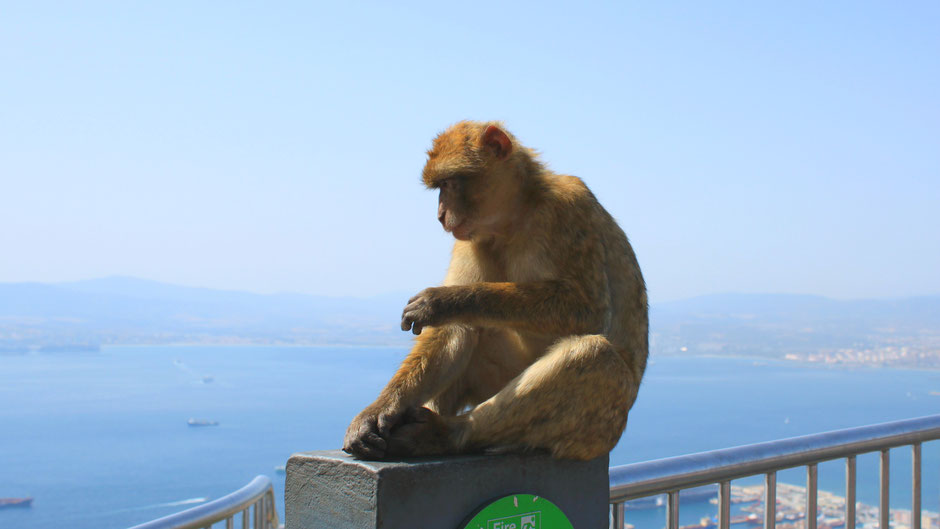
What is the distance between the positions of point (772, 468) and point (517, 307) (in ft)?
3.86

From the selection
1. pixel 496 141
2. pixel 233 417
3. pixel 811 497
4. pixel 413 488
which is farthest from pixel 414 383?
pixel 233 417

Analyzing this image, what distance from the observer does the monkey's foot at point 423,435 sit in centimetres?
211

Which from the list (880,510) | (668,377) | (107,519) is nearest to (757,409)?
(668,377)

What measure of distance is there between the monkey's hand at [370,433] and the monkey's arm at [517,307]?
0.83 feet

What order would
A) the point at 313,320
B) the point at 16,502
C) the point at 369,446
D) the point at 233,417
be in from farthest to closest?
the point at 313,320 → the point at 233,417 → the point at 16,502 → the point at 369,446

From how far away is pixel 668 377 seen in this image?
2795 inches

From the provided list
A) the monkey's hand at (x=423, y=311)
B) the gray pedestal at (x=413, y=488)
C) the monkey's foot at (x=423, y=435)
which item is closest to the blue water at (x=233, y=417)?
the gray pedestal at (x=413, y=488)

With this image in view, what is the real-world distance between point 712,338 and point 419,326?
6120 cm

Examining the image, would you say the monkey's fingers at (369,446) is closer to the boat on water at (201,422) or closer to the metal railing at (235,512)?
the metal railing at (235,512)

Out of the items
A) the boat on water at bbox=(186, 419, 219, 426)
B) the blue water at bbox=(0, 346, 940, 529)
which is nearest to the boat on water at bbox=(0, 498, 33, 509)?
the blue water at bbox=(0, 346, 940, 529)

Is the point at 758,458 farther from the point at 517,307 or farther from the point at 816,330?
the point at 816,330

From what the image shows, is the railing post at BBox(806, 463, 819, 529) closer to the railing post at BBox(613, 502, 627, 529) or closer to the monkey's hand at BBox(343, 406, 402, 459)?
the railing post at BBox(613, 502, 627, 529)

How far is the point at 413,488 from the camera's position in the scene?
192 centimetres

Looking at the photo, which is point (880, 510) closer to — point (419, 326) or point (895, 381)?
point (419, 326)
